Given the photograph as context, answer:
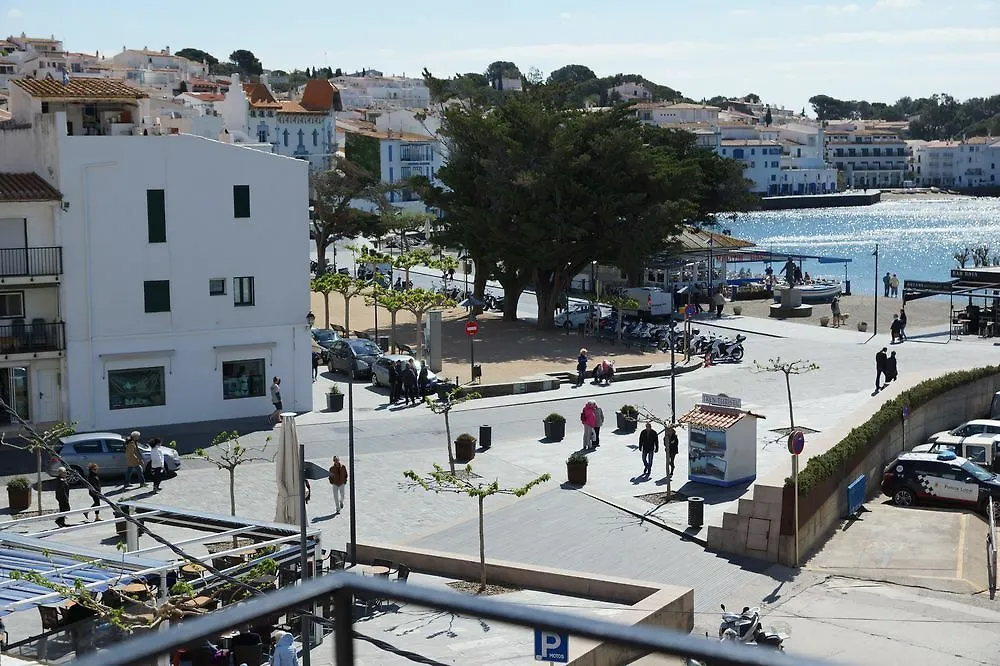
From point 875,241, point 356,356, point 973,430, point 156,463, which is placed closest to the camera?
point 156,463

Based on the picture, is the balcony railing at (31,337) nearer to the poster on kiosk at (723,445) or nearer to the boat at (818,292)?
the poster on kiosk at (723,445)

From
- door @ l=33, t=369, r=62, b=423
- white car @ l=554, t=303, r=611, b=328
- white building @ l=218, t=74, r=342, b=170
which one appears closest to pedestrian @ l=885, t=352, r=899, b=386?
white car @ l=554, t=303, r=611, b=328

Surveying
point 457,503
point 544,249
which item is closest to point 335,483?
point 457,503

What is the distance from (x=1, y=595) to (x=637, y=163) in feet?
143

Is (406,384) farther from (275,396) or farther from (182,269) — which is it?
(182,269)

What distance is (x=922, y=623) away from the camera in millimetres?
20734

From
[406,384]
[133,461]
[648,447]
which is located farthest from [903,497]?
[133,461]

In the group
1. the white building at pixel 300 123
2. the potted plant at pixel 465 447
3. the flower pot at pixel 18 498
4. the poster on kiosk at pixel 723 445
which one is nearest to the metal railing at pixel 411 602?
the poster on kiosk at pixel 723 445

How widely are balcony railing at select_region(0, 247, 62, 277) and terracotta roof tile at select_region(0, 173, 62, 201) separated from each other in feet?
4.59

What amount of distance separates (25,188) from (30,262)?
1.95 m

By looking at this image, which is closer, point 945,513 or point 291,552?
point 291,552

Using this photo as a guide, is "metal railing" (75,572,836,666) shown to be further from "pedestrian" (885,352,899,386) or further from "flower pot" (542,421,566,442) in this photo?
"pedestrian" (885,352,899,386)

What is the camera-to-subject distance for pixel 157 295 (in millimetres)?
36312

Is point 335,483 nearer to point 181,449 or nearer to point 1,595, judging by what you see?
point 181,449
